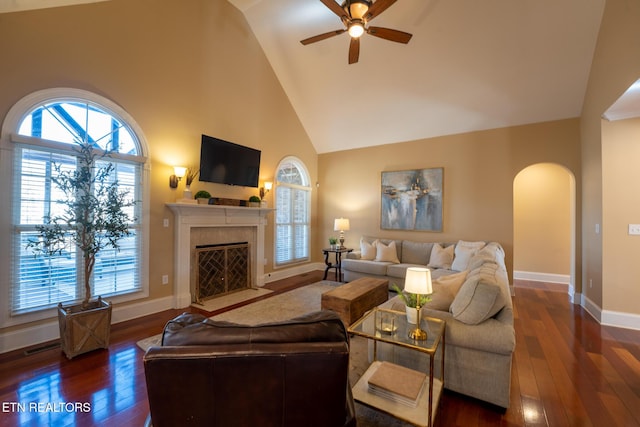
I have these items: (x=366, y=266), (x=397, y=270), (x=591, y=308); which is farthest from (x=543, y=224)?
(x=366, y=266)

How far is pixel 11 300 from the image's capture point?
2648 mm

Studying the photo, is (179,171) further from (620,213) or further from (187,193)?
(620,213)

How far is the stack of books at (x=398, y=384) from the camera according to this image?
163cm

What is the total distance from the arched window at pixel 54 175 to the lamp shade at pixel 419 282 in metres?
3.31

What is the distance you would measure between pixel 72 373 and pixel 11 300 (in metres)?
1.08

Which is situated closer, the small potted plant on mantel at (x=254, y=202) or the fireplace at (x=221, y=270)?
the fireplace at (x=221, y=270)

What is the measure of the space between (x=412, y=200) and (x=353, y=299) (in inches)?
121

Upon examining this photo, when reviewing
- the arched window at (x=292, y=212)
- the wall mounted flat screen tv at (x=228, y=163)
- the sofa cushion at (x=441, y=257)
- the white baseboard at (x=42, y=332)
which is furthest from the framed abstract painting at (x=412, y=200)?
the white baseboard at (x=42, y=332)

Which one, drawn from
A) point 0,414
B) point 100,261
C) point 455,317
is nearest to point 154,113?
point 100,261

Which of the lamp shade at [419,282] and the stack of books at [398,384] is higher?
the lamp shade at [419,282]

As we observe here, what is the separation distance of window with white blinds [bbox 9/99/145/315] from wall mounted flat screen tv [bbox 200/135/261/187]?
0.95m

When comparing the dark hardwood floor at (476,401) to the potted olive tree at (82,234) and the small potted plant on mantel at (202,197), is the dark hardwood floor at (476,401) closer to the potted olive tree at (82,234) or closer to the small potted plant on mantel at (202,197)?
the potted olive tree at (82,234)

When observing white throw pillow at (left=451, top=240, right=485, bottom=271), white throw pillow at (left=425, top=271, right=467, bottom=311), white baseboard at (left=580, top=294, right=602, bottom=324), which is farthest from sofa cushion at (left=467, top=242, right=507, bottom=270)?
white baseboard at (left=580, top=294, right=602, bottom=324)

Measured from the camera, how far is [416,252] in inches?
206
